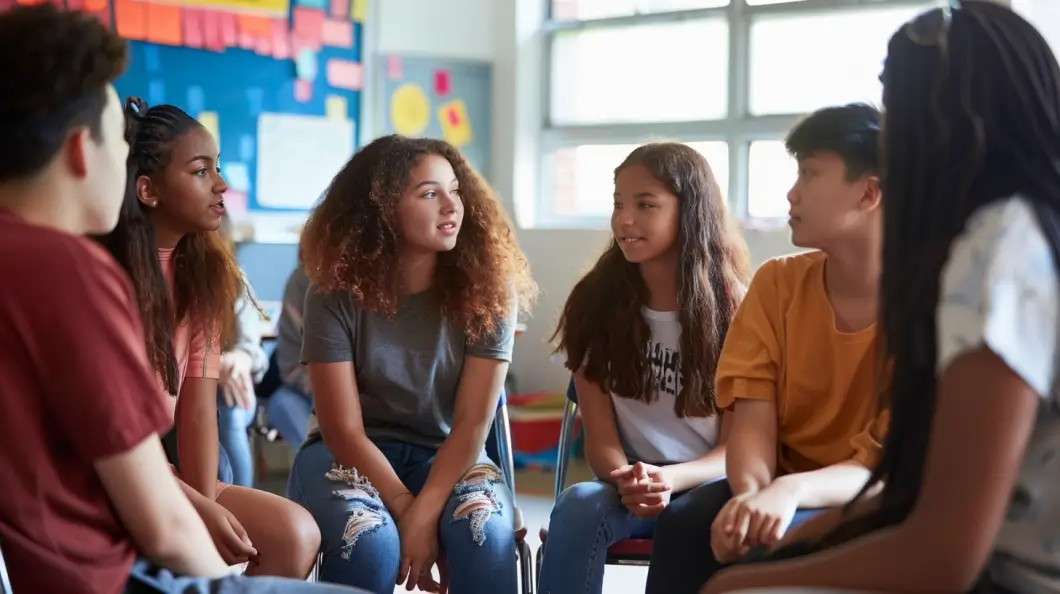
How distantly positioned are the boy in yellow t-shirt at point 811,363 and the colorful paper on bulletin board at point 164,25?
316 centimetres

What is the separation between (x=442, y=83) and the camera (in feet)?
15.8

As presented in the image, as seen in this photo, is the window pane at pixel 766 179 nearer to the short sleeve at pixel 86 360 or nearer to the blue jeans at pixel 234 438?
the blue jeans at pixel 234 438

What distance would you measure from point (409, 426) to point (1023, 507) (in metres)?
1.34

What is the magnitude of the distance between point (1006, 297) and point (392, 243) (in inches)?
56.7

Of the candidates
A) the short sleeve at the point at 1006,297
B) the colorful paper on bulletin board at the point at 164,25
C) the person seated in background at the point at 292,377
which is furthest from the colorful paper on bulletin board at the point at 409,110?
the short sleeve at the point at 1006,297

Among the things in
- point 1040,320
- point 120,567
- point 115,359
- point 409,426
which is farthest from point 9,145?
point 409,426

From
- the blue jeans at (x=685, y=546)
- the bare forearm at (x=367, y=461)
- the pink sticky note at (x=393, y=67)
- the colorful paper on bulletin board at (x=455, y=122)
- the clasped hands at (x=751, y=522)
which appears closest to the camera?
the clasped hands at (x=751, y=522)

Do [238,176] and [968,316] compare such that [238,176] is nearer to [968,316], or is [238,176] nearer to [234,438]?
[234,438]

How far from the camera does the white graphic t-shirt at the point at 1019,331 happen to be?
84cm

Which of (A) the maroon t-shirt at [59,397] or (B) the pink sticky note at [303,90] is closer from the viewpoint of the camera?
(A) the maroon t-shirt at [59,397]

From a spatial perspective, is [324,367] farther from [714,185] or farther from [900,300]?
[900,300]

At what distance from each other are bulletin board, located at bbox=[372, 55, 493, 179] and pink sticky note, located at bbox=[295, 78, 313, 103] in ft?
1.02

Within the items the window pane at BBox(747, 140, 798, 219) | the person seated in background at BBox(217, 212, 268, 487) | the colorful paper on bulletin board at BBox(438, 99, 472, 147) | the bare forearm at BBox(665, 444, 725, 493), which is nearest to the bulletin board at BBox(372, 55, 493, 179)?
the colorful paper on bulletin board at BBox(438, 99, 472, 147)

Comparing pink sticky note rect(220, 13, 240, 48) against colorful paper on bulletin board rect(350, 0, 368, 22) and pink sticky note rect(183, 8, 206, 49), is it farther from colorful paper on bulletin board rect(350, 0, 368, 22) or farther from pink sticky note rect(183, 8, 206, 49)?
colorful paper on bulletin board rect(350, 0, 368, 22)
